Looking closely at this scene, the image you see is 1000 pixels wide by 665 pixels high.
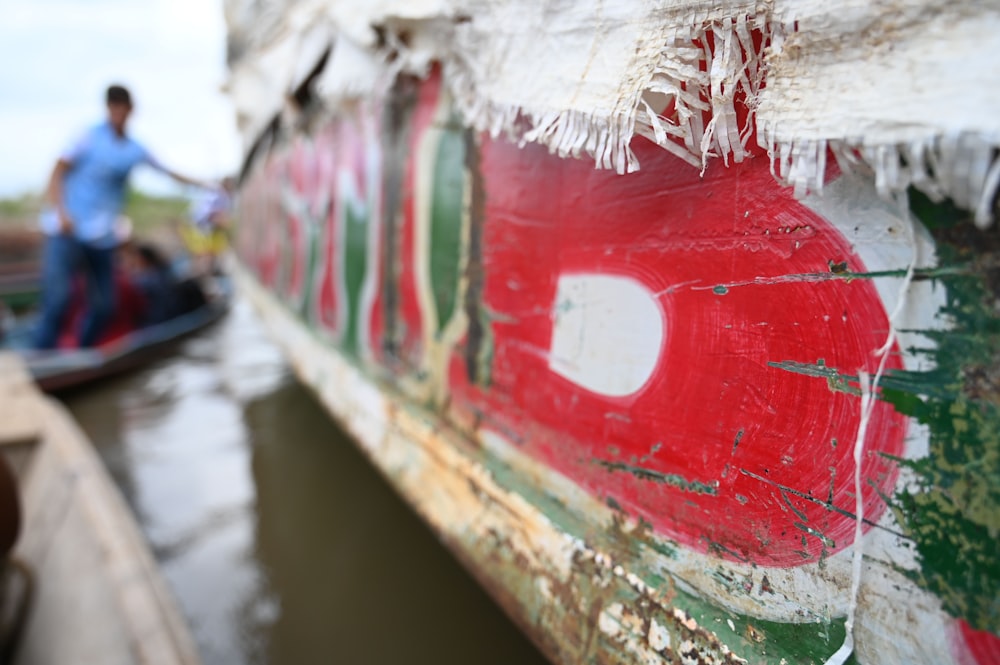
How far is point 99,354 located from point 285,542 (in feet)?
10.0

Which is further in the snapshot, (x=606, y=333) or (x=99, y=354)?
(x=99, y=354)

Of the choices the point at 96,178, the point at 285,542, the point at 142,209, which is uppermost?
the point at 142,209

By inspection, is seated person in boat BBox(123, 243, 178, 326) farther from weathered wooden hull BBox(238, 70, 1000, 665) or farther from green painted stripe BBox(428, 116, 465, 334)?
weathered wooden hull BBox(238, 70, 1000, 665)

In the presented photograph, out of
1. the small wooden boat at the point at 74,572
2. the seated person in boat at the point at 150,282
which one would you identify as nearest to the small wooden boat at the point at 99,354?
the seated person in boat at the point at 150,282

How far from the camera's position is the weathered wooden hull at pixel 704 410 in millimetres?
596

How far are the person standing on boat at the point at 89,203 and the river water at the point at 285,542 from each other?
911 mm

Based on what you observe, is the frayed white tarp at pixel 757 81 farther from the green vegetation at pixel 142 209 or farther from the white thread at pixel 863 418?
the green vegetation at pixel 142 209

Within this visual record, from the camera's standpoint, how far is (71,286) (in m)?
4.24

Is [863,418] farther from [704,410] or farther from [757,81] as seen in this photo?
[757,81]

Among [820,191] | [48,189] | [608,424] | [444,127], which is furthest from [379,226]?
[48,189]

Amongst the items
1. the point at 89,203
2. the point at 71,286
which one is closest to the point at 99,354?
the point at 71,286

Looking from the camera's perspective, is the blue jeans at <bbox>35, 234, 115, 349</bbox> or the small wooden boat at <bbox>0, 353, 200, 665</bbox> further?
the blue jeans at <bbox>35, 234, 115, 349</bbox>

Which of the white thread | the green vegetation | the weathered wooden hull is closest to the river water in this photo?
the weathered wooden hull

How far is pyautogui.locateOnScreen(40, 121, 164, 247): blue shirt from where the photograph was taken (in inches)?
150
